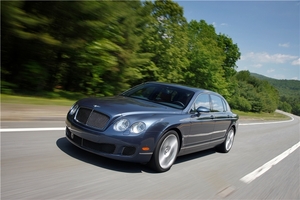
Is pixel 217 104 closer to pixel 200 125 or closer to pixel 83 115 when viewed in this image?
pixel 200 125

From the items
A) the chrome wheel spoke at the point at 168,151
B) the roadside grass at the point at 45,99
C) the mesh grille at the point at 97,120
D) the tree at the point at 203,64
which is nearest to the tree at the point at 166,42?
the tree at the point at 203,64

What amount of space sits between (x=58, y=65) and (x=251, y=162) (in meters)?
10.7

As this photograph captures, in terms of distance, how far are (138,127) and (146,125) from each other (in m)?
0.13

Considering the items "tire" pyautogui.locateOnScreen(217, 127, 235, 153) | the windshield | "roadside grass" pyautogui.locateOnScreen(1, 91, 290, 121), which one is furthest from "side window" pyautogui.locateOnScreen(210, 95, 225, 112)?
"roadside grass" pyautogui.locateOnScreen(1, 91, 290, 121)

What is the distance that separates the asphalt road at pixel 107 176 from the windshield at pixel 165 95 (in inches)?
47.0

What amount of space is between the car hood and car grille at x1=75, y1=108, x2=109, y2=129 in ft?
0.24

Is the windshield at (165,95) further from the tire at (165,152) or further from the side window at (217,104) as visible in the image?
the side window at (217,104)

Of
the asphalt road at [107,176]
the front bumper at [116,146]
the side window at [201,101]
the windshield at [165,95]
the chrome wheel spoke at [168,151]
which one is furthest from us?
the side window at [201,101]

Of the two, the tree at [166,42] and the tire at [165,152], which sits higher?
the tree at [166,42]

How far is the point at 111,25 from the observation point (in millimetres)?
14141

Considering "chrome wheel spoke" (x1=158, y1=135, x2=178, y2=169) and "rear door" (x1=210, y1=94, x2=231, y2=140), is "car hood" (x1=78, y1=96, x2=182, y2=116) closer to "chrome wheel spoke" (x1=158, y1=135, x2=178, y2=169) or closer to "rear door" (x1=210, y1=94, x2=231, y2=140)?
"chrome wheel spoke" (x1=158, y1=135, x2=178, y2=169)

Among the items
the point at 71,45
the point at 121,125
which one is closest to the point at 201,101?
the point at 121,125

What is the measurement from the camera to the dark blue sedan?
4.46 m

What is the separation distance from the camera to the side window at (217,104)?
684 centimetres
